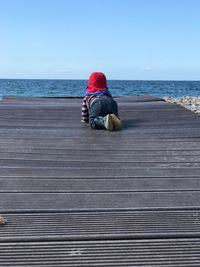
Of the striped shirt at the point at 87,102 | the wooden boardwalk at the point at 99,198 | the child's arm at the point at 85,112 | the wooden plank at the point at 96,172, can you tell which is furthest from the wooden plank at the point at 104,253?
the child's arm at the point at 85,112

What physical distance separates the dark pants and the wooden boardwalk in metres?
0.41

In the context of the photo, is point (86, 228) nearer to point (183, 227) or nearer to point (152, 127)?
point (183, 227)

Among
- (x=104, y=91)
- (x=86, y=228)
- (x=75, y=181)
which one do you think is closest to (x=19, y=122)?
(x=104, y=91)

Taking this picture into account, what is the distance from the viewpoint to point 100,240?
2357 mm

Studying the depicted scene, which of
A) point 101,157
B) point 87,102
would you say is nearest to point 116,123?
point 87,102

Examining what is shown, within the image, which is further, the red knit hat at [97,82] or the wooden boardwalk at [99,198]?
the red knit hat at [97,82]

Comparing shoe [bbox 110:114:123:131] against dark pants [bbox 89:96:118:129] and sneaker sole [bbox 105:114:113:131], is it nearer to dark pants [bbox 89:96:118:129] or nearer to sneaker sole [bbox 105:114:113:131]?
sneaker sole [bbox 105:114:113:131]

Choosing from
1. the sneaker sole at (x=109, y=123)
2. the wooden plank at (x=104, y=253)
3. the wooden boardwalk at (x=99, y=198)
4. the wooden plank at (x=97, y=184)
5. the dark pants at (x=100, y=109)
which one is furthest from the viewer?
the dark pants at (x=100, y=109)

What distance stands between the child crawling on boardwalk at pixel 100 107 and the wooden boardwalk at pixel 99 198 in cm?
27

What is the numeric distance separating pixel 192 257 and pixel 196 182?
135 centimetres

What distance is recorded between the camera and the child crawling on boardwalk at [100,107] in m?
6.07

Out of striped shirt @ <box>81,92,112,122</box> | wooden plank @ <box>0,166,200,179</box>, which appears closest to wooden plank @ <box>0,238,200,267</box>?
wooden plank @ <box>0,166,200,179</box>

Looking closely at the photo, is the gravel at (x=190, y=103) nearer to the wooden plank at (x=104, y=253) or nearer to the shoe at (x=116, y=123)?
the shoe at (x=116, y=123)

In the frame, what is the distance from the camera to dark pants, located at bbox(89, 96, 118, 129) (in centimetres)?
631
